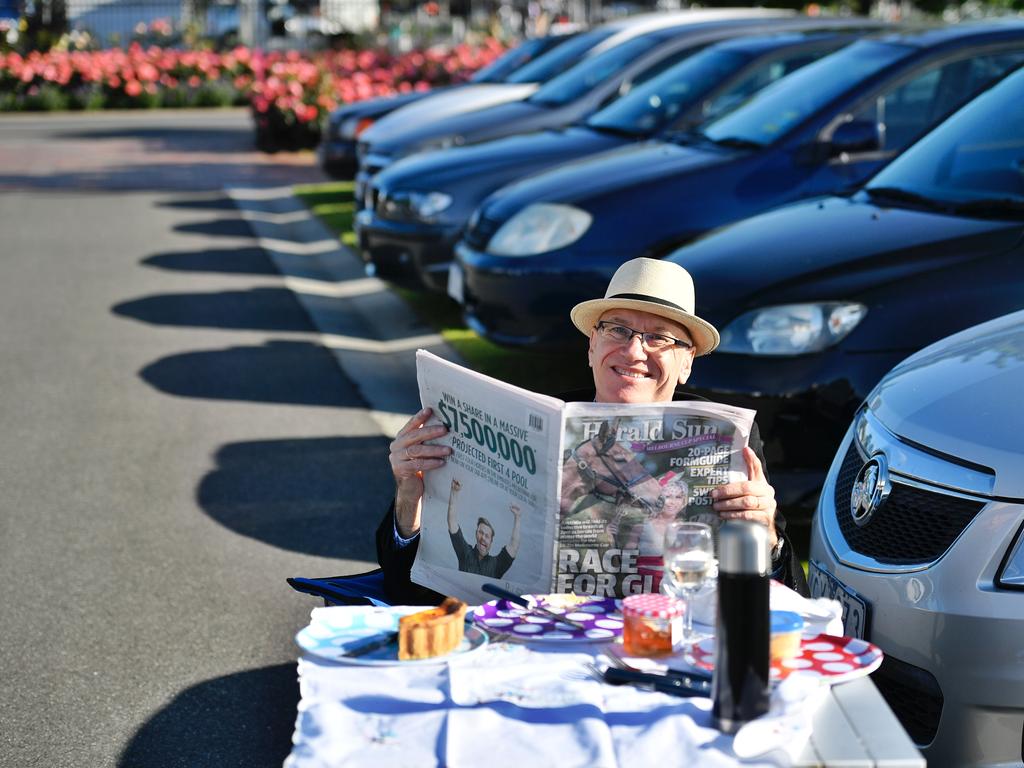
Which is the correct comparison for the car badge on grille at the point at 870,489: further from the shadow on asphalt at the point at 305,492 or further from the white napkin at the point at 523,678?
the shadow on asphalt at the point at 305,492

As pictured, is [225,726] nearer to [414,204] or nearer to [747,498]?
[747,498]

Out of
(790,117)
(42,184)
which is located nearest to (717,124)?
(790,117)

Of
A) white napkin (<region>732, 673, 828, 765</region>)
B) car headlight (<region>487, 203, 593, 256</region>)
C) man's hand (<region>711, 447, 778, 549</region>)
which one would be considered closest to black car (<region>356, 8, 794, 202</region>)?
car headlight (<region>487, 203, 593, 256</region>)

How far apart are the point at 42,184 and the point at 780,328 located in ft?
46.3

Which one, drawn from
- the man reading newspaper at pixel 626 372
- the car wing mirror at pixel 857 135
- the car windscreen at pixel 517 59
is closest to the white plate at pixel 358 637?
the man reading newspaper at pixel 626 372

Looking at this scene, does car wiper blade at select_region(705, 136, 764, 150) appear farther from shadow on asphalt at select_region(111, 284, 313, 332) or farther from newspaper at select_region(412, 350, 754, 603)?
newspaper at select_region(412, 350, 754, 603)

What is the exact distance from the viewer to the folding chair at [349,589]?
306 centimetres

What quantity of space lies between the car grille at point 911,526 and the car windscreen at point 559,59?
10.1 meters

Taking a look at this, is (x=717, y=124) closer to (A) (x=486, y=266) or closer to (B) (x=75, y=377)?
(A) (x=486, y=266)

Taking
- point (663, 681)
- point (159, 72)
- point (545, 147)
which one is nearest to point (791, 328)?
point (663, 681)

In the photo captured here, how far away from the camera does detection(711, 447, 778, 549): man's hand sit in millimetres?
2639

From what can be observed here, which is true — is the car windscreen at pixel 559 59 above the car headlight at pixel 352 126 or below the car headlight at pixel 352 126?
above

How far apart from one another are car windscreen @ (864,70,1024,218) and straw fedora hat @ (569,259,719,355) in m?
2.25

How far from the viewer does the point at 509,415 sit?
8.59ft
